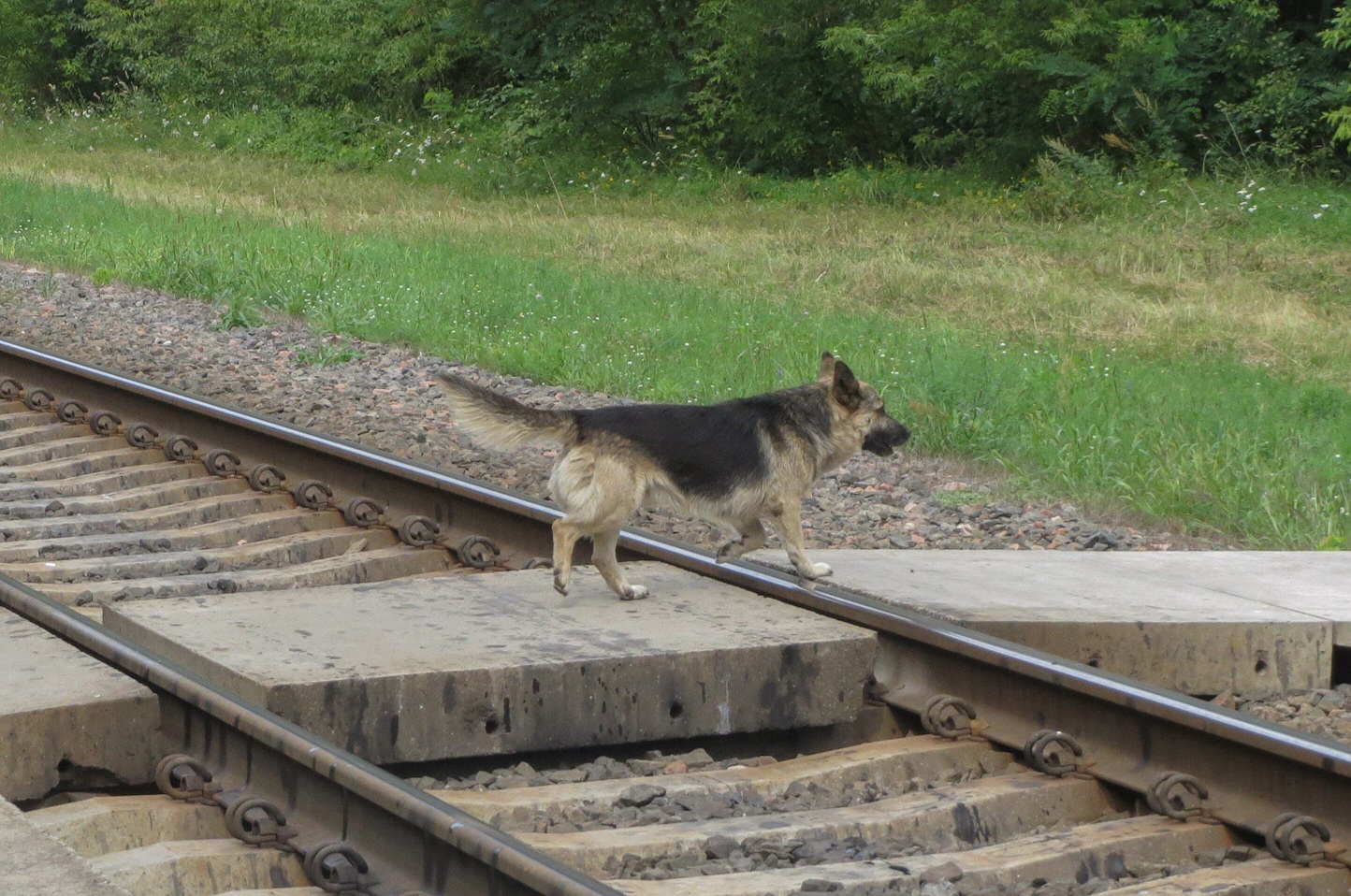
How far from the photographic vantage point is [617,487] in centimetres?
511

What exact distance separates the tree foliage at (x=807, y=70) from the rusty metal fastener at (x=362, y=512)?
17.2 meters

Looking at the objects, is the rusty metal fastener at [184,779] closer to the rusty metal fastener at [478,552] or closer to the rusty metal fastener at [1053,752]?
the rusty metal fastener at [1053,752]

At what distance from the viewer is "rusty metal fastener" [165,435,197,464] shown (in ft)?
26.2

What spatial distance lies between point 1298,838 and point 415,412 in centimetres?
674

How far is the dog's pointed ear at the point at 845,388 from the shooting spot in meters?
5.60

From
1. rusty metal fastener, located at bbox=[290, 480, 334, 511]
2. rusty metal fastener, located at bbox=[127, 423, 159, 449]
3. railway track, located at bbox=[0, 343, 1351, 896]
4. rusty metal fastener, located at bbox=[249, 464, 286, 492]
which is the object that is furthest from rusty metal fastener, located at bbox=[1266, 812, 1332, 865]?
rusty metal fastener, located at bbox=[127, 423, 159, 449]

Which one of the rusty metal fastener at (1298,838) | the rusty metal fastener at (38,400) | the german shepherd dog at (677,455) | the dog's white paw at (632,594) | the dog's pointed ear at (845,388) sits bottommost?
the rusty metal fastener at (1298,838)

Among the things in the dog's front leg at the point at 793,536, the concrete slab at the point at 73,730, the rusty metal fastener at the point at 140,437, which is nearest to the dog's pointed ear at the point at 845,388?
the dog's front leg at the point at 793,536

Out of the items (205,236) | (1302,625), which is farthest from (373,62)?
(1302,625)

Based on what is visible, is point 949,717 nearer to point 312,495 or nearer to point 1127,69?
point 312,495

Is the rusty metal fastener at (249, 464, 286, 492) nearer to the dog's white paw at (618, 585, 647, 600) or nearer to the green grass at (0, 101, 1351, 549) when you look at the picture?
the dog's white paw at (618, 585, 647, 600)

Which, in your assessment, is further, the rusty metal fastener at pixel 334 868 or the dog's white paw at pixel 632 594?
the dog's white paw at pixel 632 594

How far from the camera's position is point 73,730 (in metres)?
3.98

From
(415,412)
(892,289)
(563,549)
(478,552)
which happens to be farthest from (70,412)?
(892,289)
